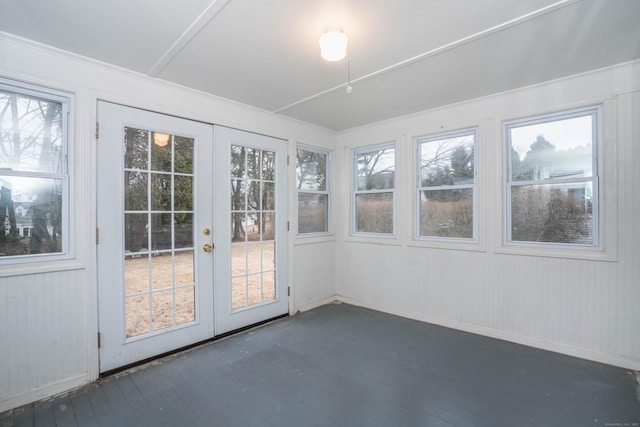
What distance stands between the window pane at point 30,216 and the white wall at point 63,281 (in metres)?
0.12

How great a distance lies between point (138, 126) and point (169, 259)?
3.91 feet

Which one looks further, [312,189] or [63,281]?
[312,189]

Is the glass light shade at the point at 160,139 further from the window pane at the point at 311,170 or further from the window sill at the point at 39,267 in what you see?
the window pane at the point at 311,170

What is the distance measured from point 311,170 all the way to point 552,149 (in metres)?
2.67

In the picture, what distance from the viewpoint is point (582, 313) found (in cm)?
262

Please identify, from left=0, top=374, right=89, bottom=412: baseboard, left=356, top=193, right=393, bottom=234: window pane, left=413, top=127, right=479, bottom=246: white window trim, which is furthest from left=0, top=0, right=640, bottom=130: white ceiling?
left=0, top=374, right=89, bottom=412: baseboard

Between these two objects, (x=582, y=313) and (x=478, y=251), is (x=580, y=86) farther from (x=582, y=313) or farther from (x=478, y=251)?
(x=582, y=313)

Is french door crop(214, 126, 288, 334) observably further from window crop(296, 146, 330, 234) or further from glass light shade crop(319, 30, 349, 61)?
glass light shade crop(319, 30, 349, 61)

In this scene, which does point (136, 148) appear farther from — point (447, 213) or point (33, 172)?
point (447, 213)

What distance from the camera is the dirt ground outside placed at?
2.52 metres

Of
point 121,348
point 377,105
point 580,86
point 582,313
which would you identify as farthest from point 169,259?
point 580,86

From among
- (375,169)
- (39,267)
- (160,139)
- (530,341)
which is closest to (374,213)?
(375,169)

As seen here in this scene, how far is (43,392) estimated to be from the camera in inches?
82.1

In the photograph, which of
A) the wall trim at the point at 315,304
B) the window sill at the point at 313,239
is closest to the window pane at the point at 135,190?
the window sill at the point at 313,239
